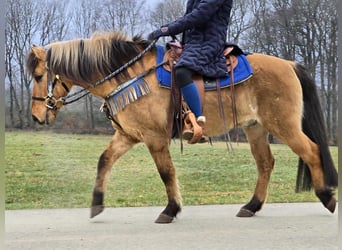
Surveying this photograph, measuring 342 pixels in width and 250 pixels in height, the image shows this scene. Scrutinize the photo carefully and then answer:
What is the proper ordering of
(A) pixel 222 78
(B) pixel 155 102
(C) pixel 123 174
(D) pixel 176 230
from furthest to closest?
1. (C) pixel 123 174
2. (A) pixel 222 78
3. (B) pixel 155 102
4. (D) pixel 176 230

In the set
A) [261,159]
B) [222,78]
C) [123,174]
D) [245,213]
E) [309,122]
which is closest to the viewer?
[222,78]

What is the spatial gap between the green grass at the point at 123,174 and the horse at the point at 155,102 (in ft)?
4.43

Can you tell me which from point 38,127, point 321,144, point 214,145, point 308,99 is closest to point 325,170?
point 321,144

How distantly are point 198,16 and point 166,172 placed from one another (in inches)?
45.8

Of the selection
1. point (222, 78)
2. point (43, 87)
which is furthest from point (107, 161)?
point (222, 78)

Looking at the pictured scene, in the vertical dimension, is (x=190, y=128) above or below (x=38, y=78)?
below

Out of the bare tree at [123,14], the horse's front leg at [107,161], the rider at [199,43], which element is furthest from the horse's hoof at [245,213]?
the bare tree at [123,14]

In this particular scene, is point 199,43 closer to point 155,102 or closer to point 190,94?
point 190,94

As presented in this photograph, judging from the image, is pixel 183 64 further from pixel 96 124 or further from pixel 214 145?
pixel 214 145

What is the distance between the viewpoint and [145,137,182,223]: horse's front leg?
3889 mm

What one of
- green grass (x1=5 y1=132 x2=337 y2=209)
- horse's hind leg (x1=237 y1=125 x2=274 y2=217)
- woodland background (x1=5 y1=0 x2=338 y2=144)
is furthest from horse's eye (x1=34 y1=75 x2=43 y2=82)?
horse's hind leg (x1=237 y1=125 x2=274 y2=217)

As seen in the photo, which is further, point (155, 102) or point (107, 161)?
point (107, 161)

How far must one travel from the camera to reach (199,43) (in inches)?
154

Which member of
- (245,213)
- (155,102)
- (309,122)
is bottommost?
(245,213)
